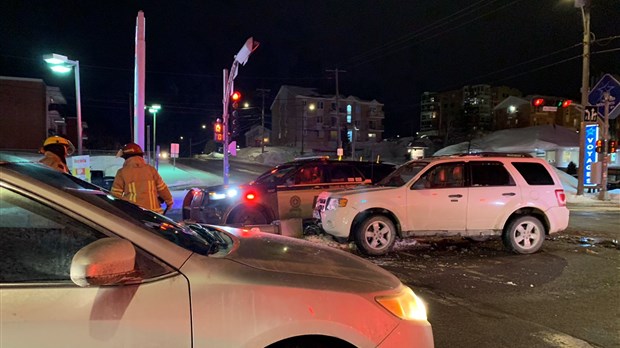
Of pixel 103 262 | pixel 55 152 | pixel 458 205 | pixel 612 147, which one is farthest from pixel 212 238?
pixel 612 147

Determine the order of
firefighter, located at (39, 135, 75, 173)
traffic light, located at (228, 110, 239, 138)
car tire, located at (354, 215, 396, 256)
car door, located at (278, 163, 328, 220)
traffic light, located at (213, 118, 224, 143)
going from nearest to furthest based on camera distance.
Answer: firefighter, located at (39, 135, 75, 173), car tire, located at (354, 215, 396, 256), car door, located at (278, 163, 328, 220), traffic light, located at (228, 110, 239, 138), traffic light, located at (213, 118, 224, 143)

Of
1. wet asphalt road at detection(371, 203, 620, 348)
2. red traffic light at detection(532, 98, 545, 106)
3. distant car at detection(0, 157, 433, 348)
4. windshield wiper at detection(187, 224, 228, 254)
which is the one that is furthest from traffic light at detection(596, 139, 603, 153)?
windshield wiper at detection(187, 224, 228, 254)

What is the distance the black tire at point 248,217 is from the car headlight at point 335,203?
207 cm

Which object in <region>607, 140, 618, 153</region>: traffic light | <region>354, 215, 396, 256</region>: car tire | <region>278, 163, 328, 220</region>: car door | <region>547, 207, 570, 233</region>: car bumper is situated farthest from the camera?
<region>607, 140, 618, 153</region>: traffic light

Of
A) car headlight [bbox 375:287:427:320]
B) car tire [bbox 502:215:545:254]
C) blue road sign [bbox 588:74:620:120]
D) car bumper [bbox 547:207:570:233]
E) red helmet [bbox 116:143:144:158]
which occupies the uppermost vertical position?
blue road sign [bbox 588:74:620:120]

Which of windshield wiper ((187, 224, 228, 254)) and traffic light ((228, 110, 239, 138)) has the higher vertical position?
traffic light ((228, 110, 239, 138))

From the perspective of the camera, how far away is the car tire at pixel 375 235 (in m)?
8.00

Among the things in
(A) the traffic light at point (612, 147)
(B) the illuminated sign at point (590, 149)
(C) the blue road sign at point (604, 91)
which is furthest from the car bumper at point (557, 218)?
(A) the traffic light at point (612, 147)

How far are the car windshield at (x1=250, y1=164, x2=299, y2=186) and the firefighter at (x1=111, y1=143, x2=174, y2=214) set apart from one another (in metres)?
4.40

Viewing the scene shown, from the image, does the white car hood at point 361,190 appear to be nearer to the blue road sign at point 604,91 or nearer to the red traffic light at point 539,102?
the red traffic light at point 539,102

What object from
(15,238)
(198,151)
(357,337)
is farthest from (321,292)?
(198,151)

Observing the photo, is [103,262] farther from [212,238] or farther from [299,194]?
[299,194]

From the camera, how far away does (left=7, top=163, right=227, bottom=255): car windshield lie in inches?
85.7

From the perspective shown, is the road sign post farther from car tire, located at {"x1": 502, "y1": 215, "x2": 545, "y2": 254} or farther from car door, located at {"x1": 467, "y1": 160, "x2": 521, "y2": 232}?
car door, located at {"x1": 467, "y1": 160, "x2": 521, "y2": 232}
